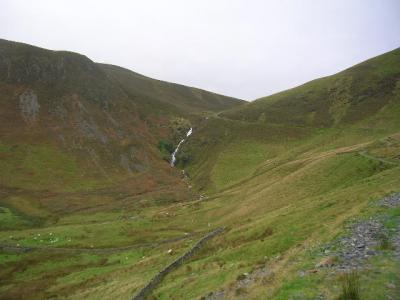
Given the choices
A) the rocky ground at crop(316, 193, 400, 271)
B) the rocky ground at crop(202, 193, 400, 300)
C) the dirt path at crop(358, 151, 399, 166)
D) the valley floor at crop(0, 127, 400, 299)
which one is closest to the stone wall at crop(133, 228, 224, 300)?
the valley floor at crop(0, 127, 400, 299)

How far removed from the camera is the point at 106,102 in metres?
140

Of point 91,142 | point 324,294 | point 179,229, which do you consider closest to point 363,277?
point 324,294

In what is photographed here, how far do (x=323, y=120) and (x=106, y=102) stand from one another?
71.3 meters

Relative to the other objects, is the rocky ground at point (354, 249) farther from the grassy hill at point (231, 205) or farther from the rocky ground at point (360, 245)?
the grassy hill at point (231, 205)

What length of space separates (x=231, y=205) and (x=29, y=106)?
7956cm

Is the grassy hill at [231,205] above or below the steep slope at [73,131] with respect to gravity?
below

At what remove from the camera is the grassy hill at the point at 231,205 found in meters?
26.6

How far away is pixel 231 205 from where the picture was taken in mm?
70250

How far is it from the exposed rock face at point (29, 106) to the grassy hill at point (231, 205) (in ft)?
9.06

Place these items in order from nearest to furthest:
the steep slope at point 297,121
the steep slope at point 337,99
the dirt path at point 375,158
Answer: the dirt path at point 375,158 < the steep slope at point 297,121 < the steep slope at point 337,99

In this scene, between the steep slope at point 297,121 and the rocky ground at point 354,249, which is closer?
the rocky ground at point 354,249

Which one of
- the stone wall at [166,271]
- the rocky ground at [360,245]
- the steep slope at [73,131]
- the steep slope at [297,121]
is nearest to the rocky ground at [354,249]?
the rocky ground at [360,245]

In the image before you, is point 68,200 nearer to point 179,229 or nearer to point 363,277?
point 179,229

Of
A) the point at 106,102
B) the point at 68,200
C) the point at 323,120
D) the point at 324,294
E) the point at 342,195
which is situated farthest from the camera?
the point at 106,102
